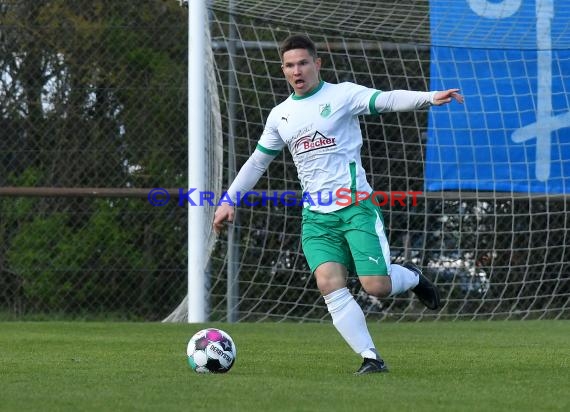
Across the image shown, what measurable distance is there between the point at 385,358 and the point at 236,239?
4420 mm

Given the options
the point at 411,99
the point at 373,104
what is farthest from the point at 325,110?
the point at 411,99

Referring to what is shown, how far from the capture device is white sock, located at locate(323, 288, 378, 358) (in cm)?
563

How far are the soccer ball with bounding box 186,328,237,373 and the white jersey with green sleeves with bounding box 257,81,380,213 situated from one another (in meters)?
0.84

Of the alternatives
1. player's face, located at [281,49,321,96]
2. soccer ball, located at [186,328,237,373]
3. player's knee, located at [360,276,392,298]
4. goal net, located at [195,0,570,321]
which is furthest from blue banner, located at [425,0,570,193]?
soccer ball, located at [186,328,237,373]

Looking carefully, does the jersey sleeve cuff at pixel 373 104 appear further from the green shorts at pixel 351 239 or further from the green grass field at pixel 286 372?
the green grass field at pixel 286 372

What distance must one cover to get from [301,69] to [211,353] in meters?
1.53

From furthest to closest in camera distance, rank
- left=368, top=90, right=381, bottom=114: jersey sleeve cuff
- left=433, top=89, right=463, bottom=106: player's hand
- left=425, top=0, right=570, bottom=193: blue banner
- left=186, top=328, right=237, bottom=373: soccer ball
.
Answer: left=425, top=0, right=570, bottom=193: blue banner < left=368, top=90, right=381, bottom=114: jersey sleeve cuff < left=186, top=328, right=237, bottom=373: soccer ball < left=433, top=89, right=463, bottom=106: player's hand

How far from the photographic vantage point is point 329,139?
588 centimetres

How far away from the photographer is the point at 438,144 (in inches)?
422

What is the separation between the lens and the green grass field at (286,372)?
14.2ft

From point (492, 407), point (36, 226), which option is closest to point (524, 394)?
point (492, 407)

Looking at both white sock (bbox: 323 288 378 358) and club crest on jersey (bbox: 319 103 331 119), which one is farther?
club crest on jersey (bbox: 319 103 331 119)

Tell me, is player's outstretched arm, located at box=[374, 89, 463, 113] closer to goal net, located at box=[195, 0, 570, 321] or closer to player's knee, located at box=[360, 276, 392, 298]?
player's knee, located at box=[360, 276, 392, 298]

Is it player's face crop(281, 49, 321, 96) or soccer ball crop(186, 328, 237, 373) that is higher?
player's face crop(281, 49, 321, 96)
